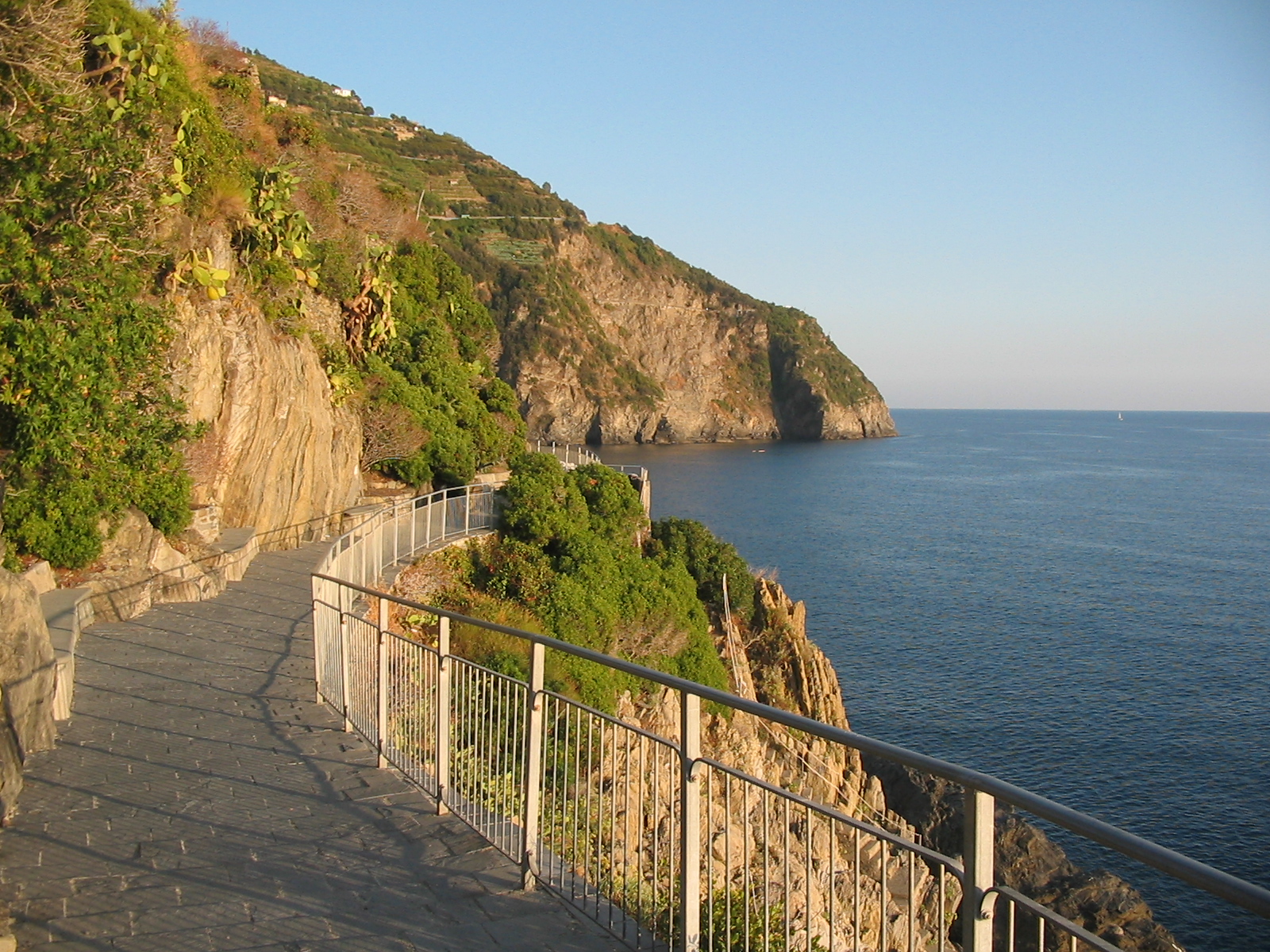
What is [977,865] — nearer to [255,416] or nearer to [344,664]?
[344,664]

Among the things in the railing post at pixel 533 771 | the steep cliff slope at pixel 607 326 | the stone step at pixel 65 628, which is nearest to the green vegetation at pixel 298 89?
the steep cliff slope at pixel 607 326

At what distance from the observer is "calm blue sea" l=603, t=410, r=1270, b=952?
22719mm

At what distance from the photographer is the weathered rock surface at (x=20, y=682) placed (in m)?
6.39

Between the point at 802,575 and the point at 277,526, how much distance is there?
30.1 meters

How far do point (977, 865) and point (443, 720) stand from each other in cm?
429

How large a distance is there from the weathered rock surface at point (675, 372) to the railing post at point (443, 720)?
10907cm

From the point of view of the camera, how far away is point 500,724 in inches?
240

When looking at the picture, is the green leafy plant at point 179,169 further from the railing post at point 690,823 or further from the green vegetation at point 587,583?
the railing post at point 690,823

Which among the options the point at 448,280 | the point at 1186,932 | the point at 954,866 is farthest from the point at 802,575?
the point at 954,866

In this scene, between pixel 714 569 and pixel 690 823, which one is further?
pixel 714 569

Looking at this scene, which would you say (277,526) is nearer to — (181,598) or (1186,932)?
(181,598)

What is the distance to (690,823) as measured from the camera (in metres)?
4.24

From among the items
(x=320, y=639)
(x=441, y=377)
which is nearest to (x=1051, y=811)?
(x=320, y=639)

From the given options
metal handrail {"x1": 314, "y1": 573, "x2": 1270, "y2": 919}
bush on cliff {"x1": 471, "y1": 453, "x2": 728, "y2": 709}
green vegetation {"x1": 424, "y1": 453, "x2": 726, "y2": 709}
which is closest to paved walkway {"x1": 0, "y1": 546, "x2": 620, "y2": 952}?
metal handrail {"x1": 314, "y1": 573, "x2": 1270, "y2": 919}
